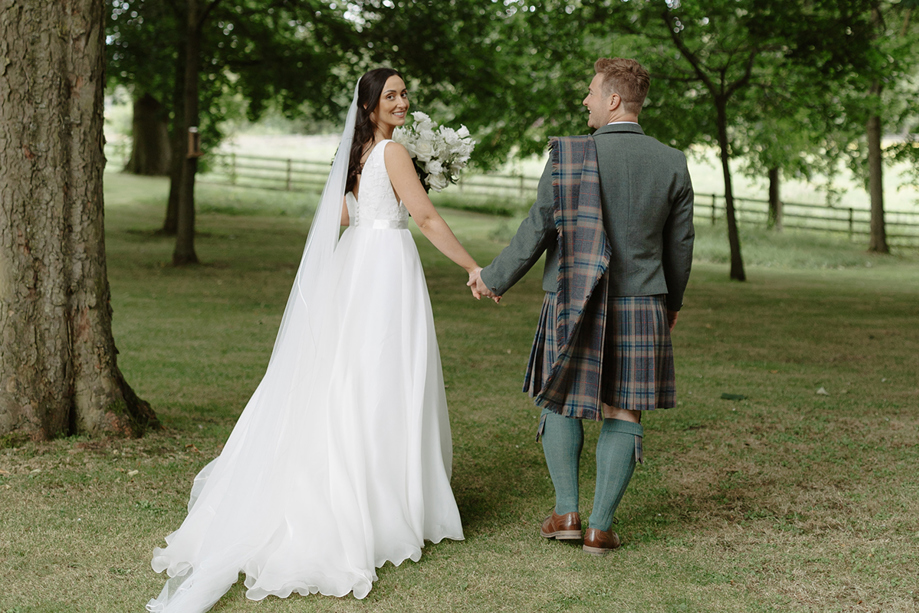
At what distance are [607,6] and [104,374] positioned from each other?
11983 millimetres

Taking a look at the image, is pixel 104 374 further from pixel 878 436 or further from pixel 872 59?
pixel 872 59

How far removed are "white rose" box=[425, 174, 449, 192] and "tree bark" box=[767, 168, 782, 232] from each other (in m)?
22.1

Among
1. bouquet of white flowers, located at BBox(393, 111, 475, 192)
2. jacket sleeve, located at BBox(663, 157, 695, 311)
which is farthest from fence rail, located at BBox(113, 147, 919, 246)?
jacket sleeve, located at BBox(663, 157, 695, 311)

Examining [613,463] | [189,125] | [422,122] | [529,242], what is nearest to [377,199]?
[422,122]

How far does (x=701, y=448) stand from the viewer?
5395 millimetres

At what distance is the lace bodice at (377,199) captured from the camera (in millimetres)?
3789

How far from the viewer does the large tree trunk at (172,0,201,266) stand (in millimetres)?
13719

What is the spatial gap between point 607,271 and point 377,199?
42.6 inches

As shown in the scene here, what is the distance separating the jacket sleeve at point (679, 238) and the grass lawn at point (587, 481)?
120 centimetres

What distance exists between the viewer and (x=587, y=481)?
4730 millimetres

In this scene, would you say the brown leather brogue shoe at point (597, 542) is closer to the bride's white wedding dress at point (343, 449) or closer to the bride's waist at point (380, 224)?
the bride's white wedding dress at point (343, 449)

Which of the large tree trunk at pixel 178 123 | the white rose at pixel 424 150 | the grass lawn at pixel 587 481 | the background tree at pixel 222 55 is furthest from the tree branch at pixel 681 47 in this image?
the white rose at pixel 424 150

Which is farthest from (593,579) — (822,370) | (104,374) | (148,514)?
(822,370)

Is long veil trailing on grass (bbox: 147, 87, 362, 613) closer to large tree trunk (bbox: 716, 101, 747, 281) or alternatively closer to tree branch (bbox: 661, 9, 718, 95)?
tree branch (bbox: 661, 9, 718, 95)
